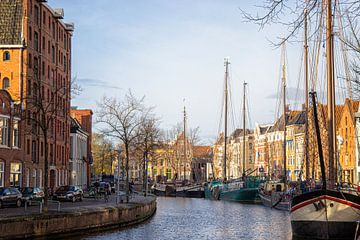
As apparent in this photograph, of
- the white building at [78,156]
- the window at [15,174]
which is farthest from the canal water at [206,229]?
the white building at [78,156]

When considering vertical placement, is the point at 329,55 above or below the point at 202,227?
above

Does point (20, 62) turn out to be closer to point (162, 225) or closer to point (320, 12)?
point (162, 225)

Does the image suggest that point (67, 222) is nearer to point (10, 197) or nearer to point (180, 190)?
point (10, 197)

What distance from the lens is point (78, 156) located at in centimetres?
8594

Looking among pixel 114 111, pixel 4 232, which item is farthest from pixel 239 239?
pixel 114 111

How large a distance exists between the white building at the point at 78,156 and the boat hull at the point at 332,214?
180 ft

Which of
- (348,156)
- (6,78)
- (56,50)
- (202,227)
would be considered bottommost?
(202,227)

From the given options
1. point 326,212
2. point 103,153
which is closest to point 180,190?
point 103,153

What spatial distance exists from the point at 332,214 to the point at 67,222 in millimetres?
13397

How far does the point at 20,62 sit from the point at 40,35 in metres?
6.09

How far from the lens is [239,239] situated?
101ft

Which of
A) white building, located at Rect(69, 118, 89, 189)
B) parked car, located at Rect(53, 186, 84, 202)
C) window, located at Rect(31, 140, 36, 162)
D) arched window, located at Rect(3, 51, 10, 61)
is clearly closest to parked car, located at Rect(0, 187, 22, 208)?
parked car, located at Rect(53, 186, 84, 202)

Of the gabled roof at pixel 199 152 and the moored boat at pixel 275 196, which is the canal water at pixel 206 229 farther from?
the gabled roof at pixel 199 152

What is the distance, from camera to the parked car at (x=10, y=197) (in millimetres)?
39750
